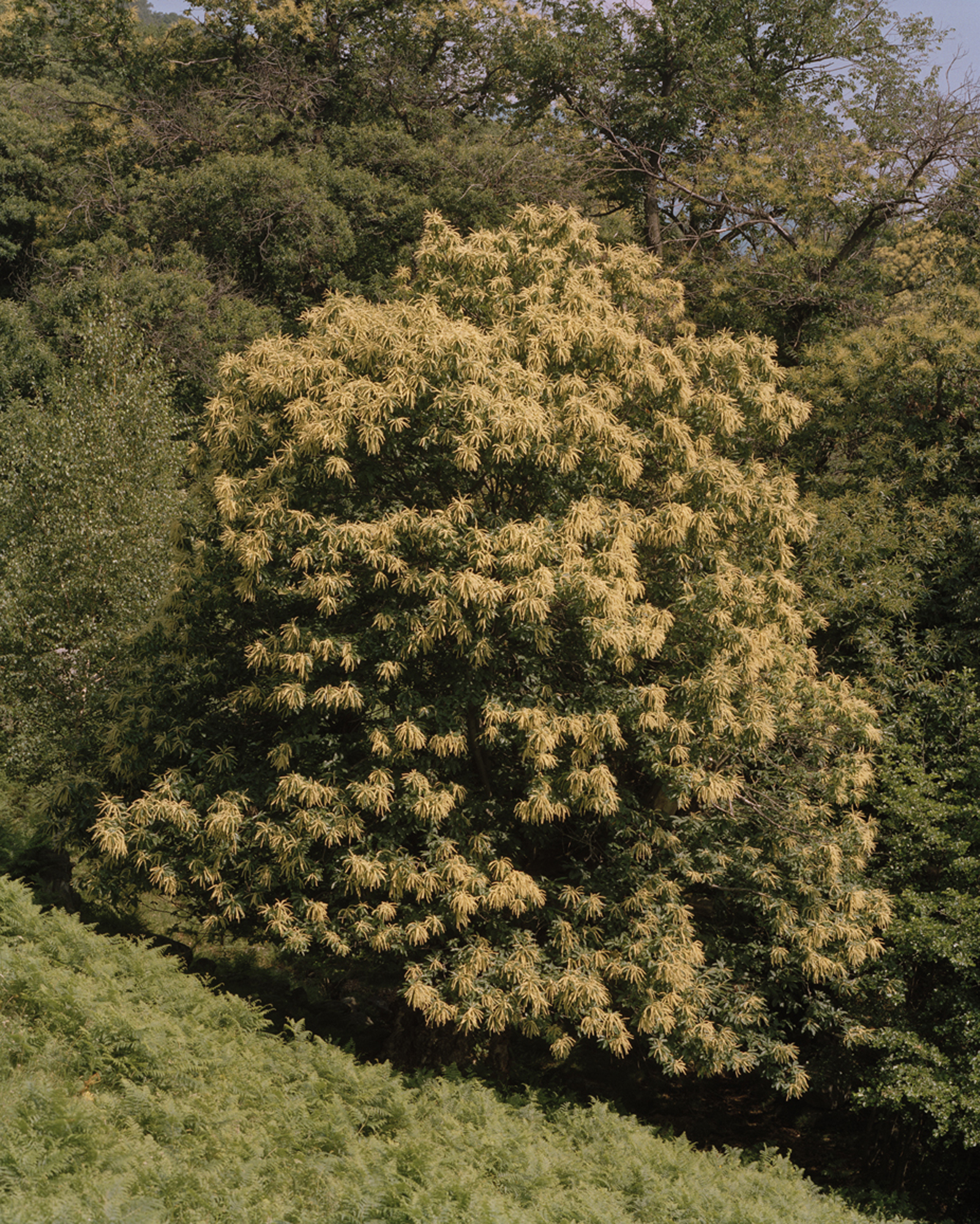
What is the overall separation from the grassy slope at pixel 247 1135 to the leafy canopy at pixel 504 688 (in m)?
1.03

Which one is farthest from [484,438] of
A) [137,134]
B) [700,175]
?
[137,134]

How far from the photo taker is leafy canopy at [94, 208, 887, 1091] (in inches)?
387

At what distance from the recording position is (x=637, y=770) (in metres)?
12.6

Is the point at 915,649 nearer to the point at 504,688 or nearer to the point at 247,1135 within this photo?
the point at 504,688

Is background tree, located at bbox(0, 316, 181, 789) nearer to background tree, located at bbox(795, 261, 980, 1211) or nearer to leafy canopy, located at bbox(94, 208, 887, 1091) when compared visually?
leafy canopy, located at bbox(94, 208, 887, 1091)

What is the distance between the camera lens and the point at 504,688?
34.7ft

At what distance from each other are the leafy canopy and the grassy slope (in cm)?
103

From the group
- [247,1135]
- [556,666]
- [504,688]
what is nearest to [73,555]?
[504,688]

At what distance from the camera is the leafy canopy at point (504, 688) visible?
32.2 feet

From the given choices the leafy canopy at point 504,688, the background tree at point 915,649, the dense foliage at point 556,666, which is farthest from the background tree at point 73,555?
the background tree at point 915,649

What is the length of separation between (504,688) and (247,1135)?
15.3 feet

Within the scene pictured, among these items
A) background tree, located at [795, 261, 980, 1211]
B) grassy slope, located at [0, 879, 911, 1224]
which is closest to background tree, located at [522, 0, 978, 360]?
background tree, located at [795, 261, 980, 1211]

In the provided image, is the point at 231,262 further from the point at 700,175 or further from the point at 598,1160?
the point at 598,1160

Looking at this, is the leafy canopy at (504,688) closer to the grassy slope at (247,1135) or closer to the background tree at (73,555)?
the grassy slope at (247,1135)
